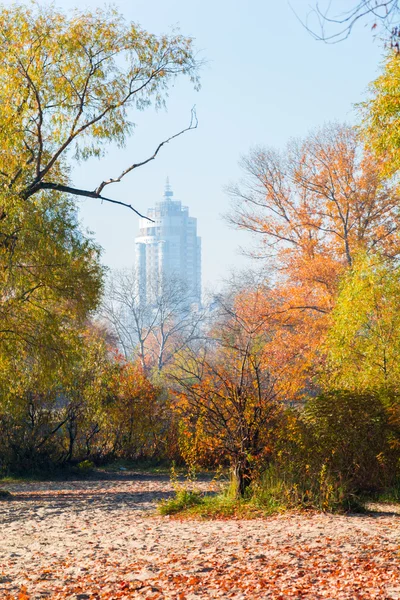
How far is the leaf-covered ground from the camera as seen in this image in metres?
5.30

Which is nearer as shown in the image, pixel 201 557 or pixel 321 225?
pixel 201 557

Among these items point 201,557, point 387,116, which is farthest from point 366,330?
point 201,557

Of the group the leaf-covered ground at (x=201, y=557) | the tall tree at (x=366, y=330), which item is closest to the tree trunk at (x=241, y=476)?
the leaf-covered ground at (x=201, y=557)

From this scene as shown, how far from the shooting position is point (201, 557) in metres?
6.32

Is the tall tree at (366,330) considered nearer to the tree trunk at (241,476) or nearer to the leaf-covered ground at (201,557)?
the tree trunk at (241,476)

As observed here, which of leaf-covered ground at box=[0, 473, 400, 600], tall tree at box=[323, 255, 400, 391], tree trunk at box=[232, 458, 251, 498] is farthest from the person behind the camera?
tall tree at box=[323, 255, 400, 391]

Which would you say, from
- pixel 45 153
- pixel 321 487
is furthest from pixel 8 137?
pixel 321 487

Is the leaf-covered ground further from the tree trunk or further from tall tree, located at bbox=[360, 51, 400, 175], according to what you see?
tall tree, located at bbox=[360, 51, 400, 175]

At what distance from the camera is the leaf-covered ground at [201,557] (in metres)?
5.30

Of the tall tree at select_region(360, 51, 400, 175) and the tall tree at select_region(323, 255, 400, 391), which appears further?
the tall tree at select_region(323, 255, 400, 391)

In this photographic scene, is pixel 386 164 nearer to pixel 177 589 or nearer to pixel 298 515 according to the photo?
pixel 298 515

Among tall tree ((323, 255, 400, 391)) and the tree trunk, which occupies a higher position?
tall tree ((323, 255, 400, 391))

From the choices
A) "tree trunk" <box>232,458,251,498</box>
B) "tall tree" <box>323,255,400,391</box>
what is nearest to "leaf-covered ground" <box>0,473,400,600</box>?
"tree trunk" <box>232,458,251,498</box>

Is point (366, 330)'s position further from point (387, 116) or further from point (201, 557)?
point (201, 557)
